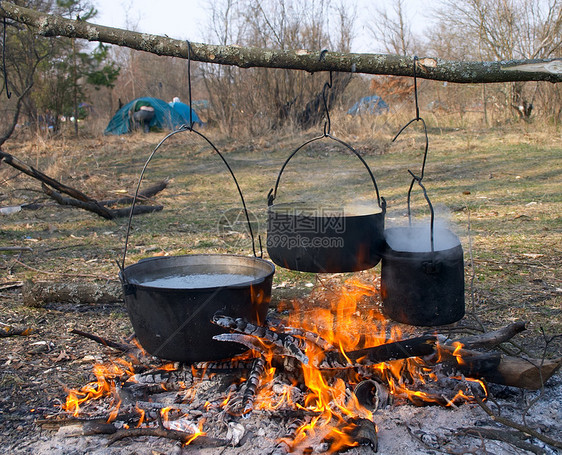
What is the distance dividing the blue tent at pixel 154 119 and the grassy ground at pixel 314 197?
2389 mm

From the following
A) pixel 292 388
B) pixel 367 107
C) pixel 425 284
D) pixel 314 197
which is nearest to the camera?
pixel 292 388

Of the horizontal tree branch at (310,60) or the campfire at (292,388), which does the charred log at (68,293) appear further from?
the horizontal tree branch at (310,60)

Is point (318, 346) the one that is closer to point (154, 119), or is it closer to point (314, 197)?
point (314, 197)

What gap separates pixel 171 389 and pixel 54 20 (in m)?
2.34

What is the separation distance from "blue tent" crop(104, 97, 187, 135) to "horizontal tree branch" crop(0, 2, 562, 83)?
49.0 feet

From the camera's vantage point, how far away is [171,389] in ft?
7.95

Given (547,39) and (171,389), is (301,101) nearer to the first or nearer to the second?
(547,39)

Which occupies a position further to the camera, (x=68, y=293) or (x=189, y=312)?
(x=68, y=293)

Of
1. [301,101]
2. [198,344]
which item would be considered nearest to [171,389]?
[198,344]

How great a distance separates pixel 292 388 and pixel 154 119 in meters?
17.3

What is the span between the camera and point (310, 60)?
9.64 feet

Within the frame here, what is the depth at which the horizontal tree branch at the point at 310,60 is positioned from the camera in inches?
113

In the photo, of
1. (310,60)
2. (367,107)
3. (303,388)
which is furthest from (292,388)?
(367,107)

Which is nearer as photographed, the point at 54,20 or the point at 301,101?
the point at 54,20
